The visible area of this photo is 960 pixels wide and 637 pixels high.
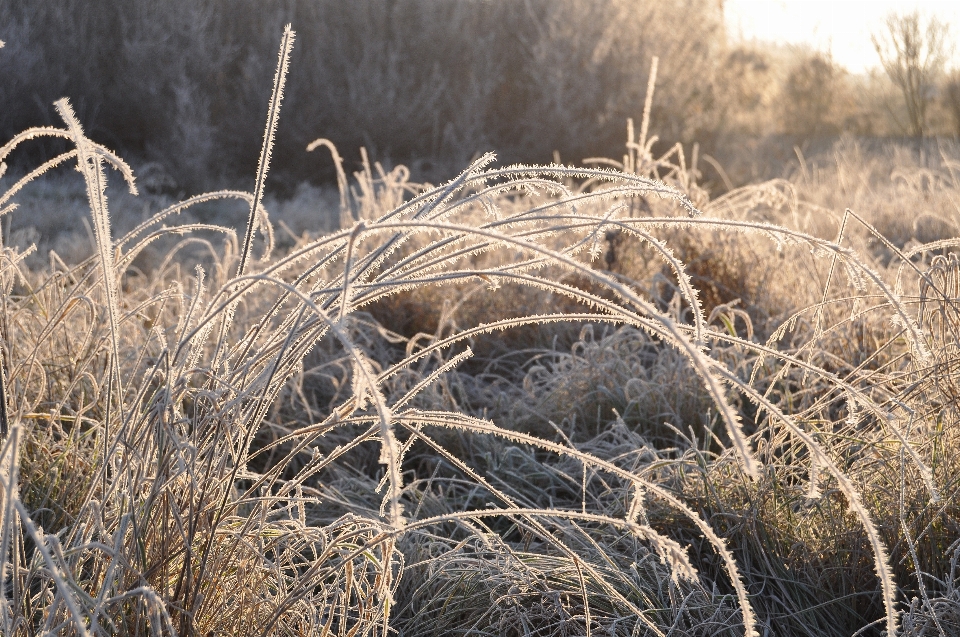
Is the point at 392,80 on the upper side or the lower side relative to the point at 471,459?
upper

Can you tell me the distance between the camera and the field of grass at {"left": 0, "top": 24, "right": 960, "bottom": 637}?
0.79 m

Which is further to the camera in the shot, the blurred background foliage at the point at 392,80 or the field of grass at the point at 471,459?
the blurred background foliage at the point at 392,80

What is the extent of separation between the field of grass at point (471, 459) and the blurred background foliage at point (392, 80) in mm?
4735

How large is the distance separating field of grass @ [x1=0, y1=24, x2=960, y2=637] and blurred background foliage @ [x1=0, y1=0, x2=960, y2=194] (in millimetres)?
4735

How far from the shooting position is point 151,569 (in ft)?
2.84

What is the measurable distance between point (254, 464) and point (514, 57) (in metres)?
6.45

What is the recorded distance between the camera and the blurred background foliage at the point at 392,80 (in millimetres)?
6676

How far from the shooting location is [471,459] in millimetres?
2057

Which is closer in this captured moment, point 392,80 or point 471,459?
point 471,459

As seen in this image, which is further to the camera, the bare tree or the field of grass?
the bare tree

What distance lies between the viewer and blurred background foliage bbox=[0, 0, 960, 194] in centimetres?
668

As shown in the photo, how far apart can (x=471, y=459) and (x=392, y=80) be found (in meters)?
5.81

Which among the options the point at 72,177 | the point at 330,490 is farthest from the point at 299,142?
the point at 330,490

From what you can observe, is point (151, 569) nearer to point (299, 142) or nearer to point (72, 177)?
point (72, 177)
